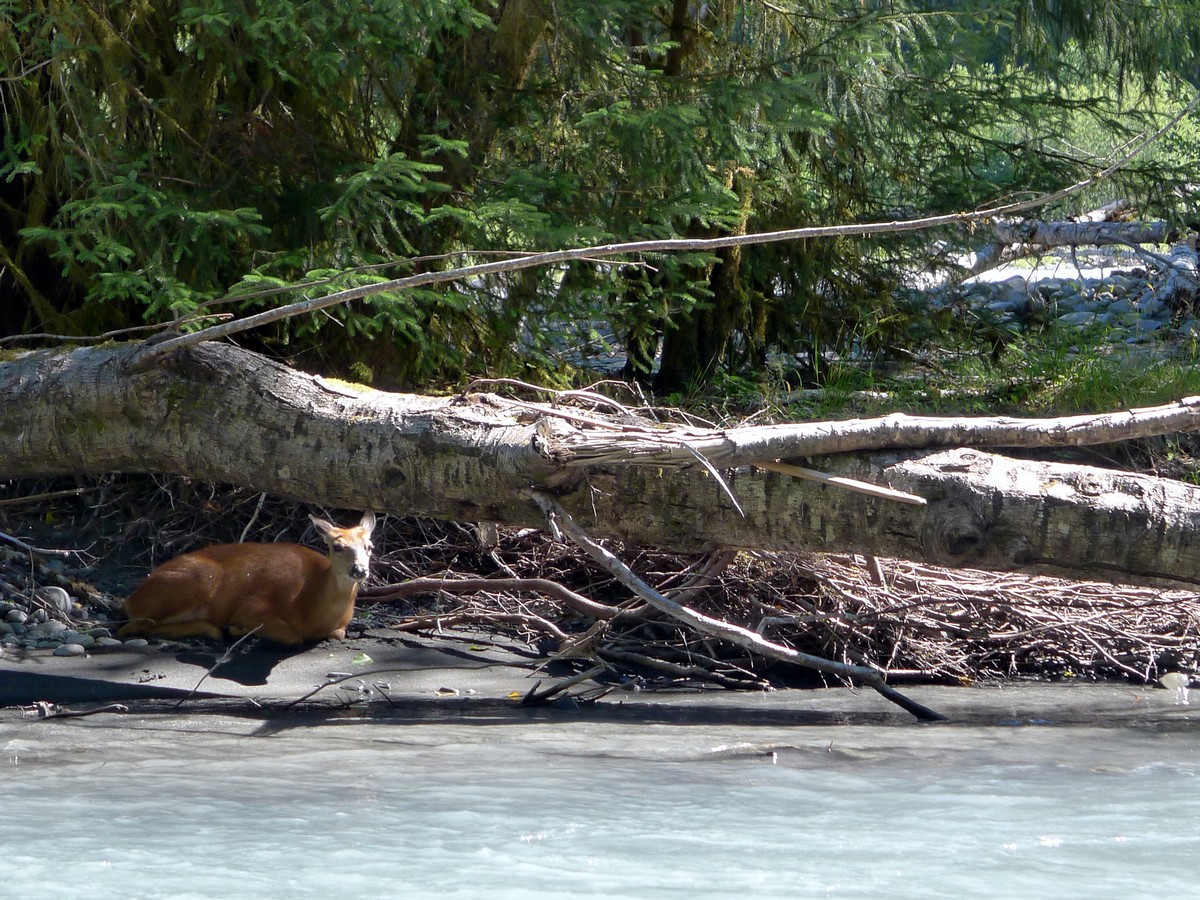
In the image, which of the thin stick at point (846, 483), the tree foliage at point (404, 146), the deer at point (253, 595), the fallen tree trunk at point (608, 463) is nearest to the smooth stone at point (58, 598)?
the deer at point (253, 595)

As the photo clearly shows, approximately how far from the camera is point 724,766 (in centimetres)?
505

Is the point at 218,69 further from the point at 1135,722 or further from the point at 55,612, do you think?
the point at 1135,722

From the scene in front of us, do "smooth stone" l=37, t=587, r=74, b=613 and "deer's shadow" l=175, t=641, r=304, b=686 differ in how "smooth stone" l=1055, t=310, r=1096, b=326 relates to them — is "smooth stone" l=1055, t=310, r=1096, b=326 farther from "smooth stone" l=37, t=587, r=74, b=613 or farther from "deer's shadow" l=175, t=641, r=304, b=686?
"smooth stone" l=37, t=587, r=74, b=613

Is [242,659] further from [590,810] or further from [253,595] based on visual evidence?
[590,810]

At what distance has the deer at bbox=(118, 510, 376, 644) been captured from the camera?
668cm

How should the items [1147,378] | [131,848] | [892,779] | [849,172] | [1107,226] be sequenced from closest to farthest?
[131,848] < [892,779] < [1147,378] < [849,172] < [1107,226]

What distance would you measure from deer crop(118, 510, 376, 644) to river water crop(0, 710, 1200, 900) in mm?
1052

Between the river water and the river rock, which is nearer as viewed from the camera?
the river water

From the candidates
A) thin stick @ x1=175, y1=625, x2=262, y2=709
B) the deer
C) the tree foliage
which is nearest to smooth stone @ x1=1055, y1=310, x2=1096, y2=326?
the tree foliage

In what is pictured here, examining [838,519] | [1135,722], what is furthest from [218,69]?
[1135,722]

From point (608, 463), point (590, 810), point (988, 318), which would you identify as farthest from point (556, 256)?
point (988, 318)

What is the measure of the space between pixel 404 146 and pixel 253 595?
9.71ft

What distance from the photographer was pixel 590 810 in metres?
4.48

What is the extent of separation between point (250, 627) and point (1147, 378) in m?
6.42
